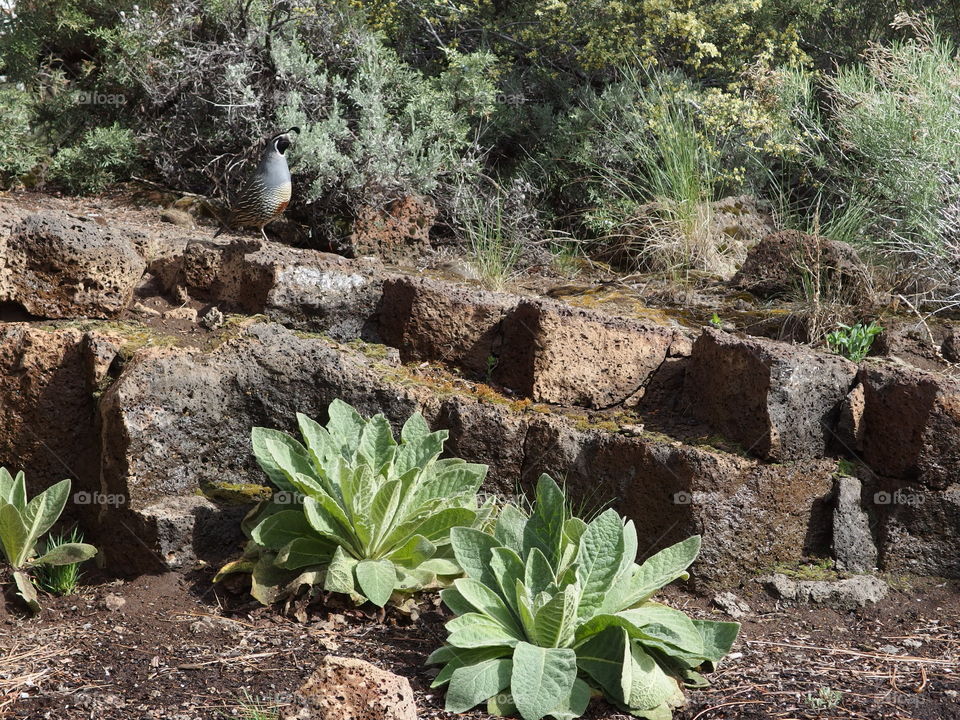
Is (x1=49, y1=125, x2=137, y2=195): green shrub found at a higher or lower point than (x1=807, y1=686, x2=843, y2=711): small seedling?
higher

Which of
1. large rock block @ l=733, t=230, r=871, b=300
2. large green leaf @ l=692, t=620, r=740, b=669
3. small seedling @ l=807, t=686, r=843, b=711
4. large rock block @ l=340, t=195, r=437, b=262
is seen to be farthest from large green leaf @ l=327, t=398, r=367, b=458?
large rock block @ l=340, t=195, r=437, b=262

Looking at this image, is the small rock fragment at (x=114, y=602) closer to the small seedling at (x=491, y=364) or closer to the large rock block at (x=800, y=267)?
the small seedling at (x=491, y=364)

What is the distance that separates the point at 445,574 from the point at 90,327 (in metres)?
1.72

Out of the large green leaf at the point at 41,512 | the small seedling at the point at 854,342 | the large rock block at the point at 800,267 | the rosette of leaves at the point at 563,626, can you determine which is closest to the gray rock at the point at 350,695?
the rosette of leaves at the point at 563,626

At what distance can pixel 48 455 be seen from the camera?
3494 millimetres

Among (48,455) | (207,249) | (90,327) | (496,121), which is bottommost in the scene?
(48,455)

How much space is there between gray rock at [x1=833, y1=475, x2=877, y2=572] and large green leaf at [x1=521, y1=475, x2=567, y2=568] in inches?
46.7

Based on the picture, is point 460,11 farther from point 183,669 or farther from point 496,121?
point 183,669

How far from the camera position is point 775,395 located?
10.8ft

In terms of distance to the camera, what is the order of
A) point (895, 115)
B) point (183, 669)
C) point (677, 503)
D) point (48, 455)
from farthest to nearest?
point (895, 115) < point (48, 455) < point (677, 503) < point (183, 669)

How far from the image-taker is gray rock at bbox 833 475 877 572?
3.32 meters

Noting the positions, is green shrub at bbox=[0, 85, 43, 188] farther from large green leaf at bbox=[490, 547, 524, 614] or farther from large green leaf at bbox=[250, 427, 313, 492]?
large green leaf at bbox=[490, 547, 524, 614]

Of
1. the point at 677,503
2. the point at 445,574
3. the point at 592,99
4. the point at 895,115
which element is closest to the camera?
the point at 445,574

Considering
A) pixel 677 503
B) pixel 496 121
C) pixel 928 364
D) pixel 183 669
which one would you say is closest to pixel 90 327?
pixel 183 669
